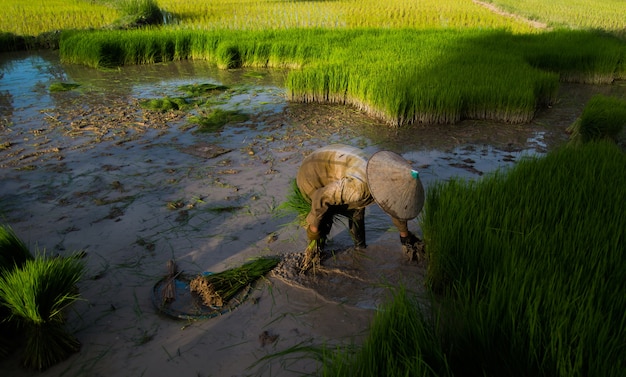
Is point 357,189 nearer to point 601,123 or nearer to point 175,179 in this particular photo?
point 175,179

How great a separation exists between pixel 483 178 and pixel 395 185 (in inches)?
48.7

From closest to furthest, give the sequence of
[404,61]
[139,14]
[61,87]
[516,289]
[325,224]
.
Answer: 1. [516,289]
2. [325,224]
3. [404,61]
4. [61,87]
5. [139,14]

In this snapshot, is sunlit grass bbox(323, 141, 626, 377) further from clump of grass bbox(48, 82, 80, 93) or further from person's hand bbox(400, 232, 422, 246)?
clump of grass bbox(48, 82, 80, 93)

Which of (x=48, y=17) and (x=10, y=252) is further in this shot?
(x=48, y=17)

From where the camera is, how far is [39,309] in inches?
73.5

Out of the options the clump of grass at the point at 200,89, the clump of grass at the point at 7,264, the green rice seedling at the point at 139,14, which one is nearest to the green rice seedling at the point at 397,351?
the clump of grass at the point at 7,264

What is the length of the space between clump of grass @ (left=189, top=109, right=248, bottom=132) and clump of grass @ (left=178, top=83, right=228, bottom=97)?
3.51 ft

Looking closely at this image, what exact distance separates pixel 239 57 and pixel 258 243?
6.29 m

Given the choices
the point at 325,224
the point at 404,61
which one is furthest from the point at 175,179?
the point at 404,61

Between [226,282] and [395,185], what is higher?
[395,185]

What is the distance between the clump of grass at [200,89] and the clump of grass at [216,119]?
1.07 meters

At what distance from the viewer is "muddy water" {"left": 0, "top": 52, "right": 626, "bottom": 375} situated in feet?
7.61

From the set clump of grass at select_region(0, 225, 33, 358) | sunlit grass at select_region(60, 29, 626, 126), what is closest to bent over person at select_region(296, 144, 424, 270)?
clump of grass at select_region(0, 225, 33, 358)

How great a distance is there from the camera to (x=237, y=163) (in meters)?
4.11
